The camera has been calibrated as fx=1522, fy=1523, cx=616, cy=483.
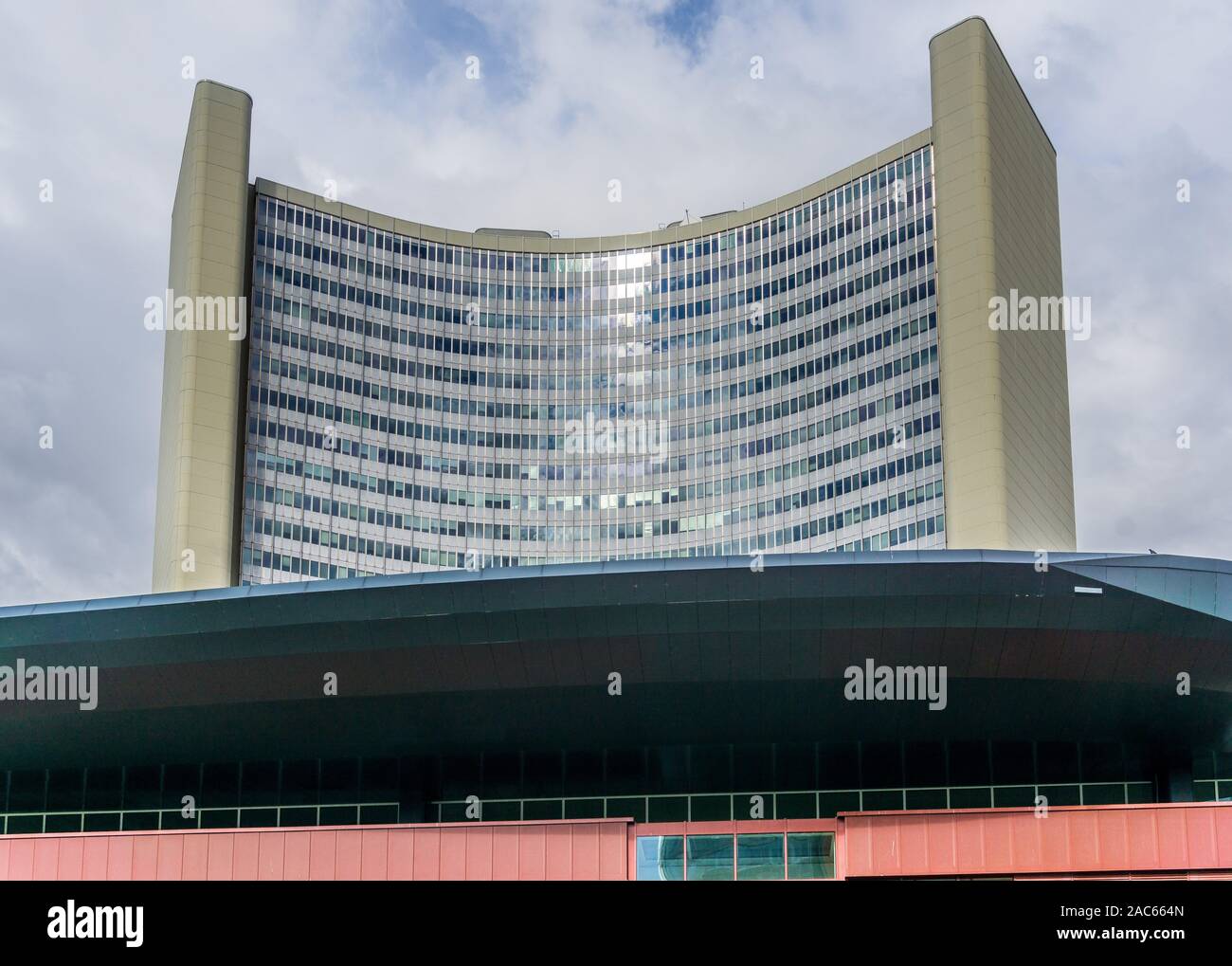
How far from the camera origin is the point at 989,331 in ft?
397

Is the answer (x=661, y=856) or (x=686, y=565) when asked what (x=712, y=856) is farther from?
(x=686, y=565)

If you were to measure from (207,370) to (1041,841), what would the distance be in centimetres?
10029

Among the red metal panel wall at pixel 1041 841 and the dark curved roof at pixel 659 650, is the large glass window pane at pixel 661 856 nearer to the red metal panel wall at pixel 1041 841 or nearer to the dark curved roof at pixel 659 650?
the red metal panel wall at pixel 1041 841

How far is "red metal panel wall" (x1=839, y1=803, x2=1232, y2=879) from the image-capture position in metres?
40.3

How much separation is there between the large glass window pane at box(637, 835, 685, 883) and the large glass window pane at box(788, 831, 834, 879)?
10.5 ft

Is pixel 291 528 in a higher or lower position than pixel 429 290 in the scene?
lower

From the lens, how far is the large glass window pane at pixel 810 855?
44000 millimetres

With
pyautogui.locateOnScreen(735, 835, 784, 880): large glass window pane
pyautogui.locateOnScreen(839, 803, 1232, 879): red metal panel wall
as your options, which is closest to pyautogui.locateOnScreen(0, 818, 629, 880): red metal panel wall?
pyautogui.locateOnScreen(735, 835, 784, 880): large glass window pane

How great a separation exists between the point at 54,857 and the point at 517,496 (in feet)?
323

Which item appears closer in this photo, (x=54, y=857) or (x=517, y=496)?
(x=54, y=857)

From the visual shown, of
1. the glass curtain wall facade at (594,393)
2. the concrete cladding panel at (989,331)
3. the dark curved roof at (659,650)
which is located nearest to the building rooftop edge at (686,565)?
the dark curved roof at (659,650)
